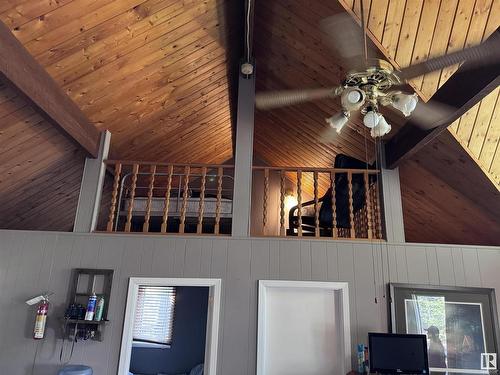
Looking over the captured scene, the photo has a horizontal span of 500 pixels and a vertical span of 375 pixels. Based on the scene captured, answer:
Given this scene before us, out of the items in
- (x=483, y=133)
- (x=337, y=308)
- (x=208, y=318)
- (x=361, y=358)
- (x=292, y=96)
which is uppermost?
(x=483, y=133)

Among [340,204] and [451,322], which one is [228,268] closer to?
[340,204]

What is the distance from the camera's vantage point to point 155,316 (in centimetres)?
643

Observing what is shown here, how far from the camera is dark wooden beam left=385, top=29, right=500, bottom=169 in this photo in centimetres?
271

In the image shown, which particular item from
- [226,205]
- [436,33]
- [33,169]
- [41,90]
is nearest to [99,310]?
[33,169]

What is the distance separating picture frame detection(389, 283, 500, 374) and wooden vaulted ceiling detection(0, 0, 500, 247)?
3.81 ft

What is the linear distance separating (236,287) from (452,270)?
2.37 metres

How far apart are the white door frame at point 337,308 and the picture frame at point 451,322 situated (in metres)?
0.47

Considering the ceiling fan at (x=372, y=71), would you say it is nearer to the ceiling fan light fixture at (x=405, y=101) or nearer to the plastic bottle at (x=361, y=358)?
the ceiling fan light fixture at (x=405, y=101)

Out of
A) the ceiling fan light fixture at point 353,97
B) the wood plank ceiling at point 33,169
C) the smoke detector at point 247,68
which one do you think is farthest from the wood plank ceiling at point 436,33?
the wood plank ceiling at point 33,169

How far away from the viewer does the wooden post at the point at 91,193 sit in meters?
4.37

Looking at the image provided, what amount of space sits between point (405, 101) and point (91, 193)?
362 cm

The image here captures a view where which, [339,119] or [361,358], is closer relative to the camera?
[339,119]

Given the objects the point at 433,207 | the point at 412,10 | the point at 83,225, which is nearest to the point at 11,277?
the point at 83,225

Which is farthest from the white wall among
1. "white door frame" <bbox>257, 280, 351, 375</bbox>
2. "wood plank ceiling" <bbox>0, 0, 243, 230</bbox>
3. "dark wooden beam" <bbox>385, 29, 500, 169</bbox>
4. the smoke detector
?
"wood plank ceiling" <bbox>0, 0, 243, 230</bbox>
